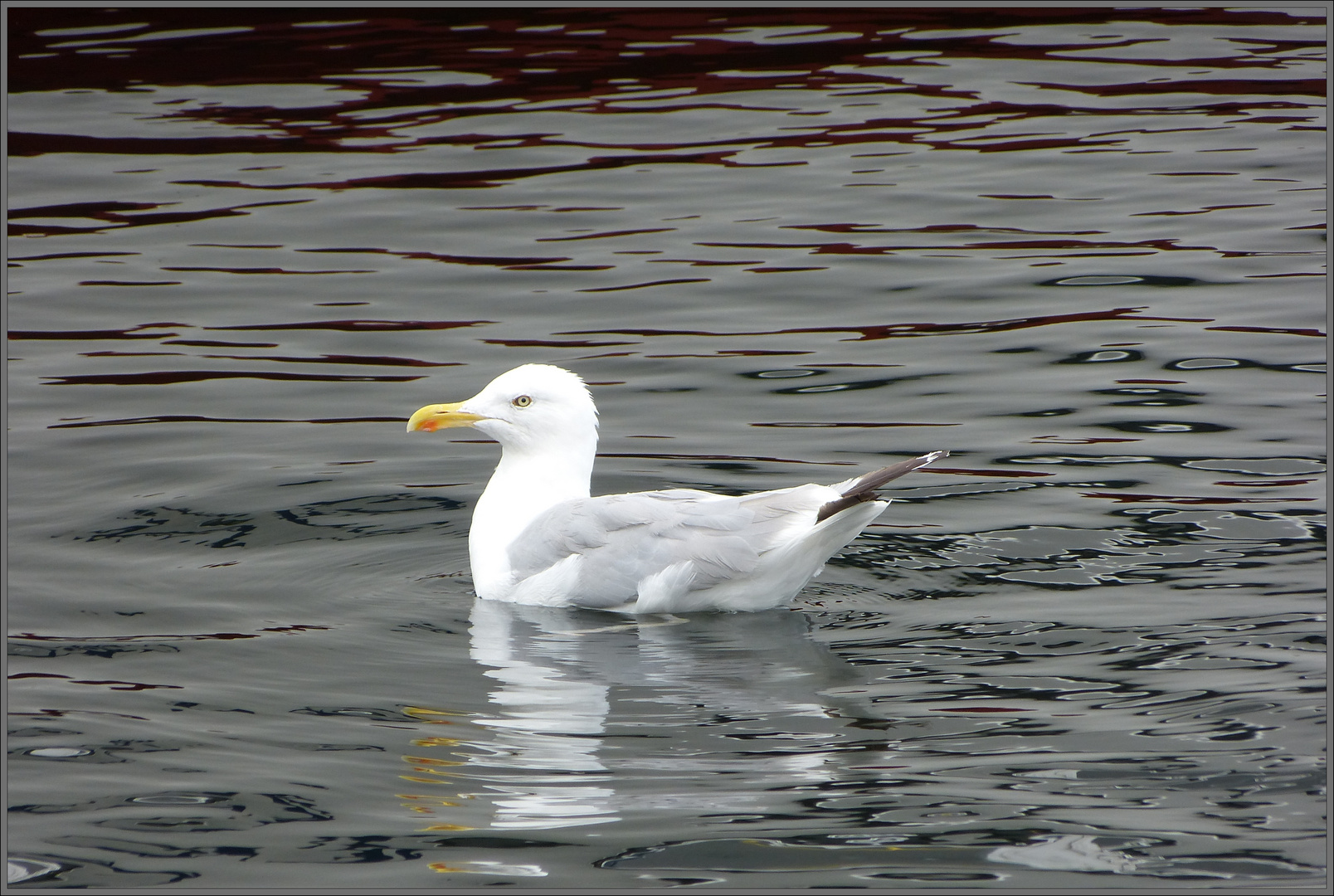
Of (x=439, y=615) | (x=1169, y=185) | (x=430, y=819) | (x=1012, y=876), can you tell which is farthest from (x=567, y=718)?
(x=1169, y=185)

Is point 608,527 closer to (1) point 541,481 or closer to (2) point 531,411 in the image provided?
(1) point 541,481

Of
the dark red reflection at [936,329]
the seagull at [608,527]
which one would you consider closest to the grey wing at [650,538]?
the seagull at [608,527]

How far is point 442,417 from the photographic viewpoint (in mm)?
6828

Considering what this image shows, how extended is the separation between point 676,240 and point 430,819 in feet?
25.5

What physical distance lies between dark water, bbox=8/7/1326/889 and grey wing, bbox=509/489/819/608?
18 cm

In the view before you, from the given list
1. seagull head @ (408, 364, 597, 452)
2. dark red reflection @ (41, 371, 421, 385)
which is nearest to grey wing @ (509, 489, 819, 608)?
seagull head @ (408, 364, 597, 452)

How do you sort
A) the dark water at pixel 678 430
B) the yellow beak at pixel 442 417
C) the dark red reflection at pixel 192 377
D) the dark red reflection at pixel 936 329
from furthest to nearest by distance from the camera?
1. the dark red reflection at pixel 936 329
2. the dark red reflection at pixel 192 377
3. the yellow beak at pixel 442 417
4. the dark water at pixel 678 430

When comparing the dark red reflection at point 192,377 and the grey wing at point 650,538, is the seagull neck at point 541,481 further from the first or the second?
the dark red reflection at point 192,377

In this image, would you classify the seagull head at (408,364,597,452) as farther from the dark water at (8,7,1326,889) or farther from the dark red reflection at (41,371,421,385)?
the dark red reflection at (41,371,421,385)

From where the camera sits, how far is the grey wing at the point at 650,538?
621 cm

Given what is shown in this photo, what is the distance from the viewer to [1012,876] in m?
4.30

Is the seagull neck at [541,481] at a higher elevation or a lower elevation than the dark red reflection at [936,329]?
lower

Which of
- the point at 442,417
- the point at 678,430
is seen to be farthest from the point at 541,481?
the point at 678,430

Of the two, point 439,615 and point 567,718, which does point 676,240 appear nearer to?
point 439,615
